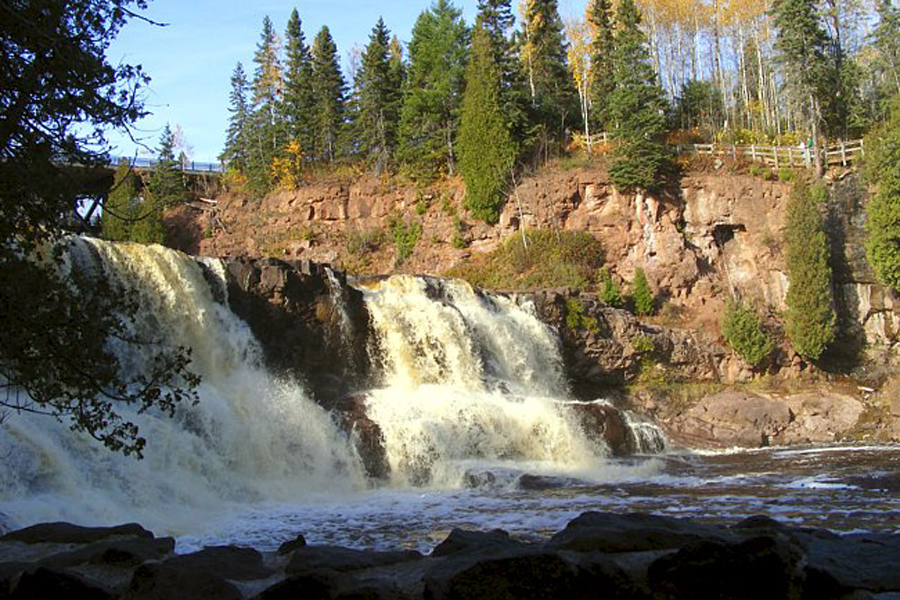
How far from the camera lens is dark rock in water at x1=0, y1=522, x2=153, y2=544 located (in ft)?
27.8

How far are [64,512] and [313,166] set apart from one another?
3595 cm

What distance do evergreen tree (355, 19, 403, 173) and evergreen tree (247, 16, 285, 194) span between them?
508 centimetres

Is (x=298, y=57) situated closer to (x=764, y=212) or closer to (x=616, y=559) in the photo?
(x=764, y=212)

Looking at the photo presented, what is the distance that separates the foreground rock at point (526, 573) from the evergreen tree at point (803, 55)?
116 feet

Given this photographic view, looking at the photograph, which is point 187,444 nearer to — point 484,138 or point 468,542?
point 468,542

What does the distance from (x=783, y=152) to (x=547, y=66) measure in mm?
14568

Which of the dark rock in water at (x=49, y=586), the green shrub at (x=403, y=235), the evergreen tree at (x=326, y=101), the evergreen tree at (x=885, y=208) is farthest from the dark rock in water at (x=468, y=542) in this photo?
the evergreen tree at (x=326, y=101)

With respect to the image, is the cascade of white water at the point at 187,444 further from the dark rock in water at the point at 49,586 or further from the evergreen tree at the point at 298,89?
the evergreen tree at the point at 298,89

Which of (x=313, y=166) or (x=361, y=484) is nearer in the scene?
(x=361, y=484)

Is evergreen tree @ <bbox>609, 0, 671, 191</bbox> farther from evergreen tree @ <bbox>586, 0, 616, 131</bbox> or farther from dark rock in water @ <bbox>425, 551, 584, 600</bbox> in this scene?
dark rock in water @ <bbox>425, 551, 584, 600</bbox>

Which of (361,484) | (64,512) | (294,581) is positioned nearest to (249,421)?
(361,484)

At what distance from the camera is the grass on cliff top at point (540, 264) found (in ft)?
114

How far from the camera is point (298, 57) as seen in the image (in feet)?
162

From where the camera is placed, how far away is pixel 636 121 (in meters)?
36.7
